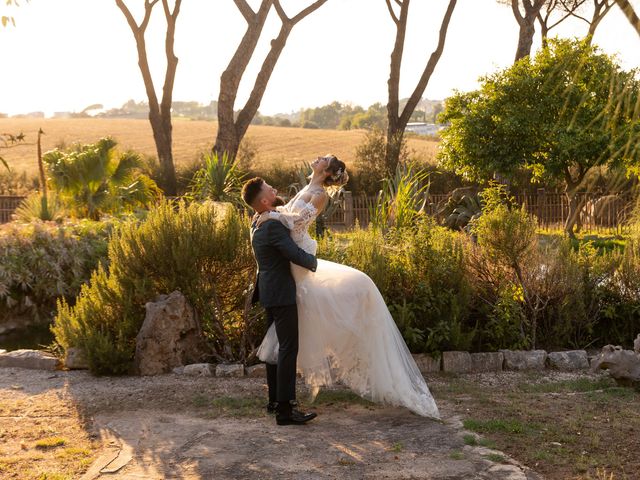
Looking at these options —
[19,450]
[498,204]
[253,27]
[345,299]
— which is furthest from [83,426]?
[253,27]

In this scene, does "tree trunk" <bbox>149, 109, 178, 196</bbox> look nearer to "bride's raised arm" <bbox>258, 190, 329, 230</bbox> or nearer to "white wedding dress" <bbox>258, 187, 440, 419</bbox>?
"bride's raised arm" <bbox>258, 190, 329, 230</bbox>

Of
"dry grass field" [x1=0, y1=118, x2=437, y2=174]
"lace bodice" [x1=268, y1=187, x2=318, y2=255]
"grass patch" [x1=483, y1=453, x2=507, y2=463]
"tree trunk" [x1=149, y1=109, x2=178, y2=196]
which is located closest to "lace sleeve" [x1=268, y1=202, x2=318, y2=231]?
"lace bodice" [x1=268, y1=187, x2=318, y2=255]

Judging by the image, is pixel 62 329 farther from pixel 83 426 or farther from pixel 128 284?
pixel 83 426

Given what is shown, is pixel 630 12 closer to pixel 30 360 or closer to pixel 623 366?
pixel 623 366

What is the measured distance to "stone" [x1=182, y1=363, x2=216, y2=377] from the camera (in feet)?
27.7

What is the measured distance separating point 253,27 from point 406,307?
598 inches

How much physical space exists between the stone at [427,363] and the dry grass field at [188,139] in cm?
4003

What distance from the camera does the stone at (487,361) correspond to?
28.1 feet

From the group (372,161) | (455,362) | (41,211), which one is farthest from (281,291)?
(372,161)

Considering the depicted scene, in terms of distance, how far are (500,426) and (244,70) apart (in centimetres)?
1727

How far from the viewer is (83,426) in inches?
263

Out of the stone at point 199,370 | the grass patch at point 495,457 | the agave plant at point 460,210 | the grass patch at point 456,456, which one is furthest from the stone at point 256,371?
the agave plant at point 460,210

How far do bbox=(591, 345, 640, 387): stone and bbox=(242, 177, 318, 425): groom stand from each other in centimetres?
287

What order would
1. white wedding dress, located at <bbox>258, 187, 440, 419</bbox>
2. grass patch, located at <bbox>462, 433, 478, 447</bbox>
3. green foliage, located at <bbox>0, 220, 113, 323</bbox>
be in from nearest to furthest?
grass patch, located at <bbox>462, 433, 478, 447</bbox> < white wedding dress, located at <bbox>258, 187, 440, 419</bbox> < green foliage, located at <bbox>0, 220, 113, 323</bbox>
